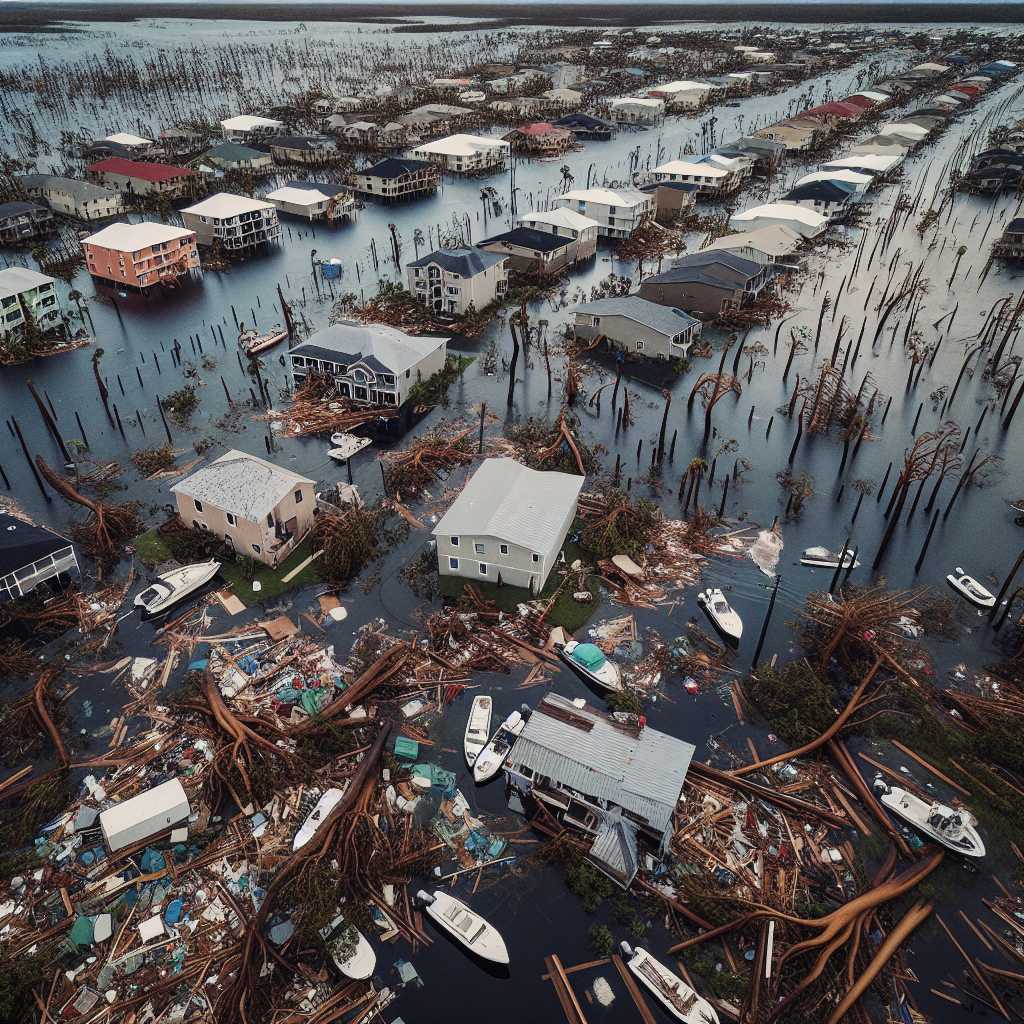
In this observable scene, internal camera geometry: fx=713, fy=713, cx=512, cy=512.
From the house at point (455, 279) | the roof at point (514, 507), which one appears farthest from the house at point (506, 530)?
the house at point (455, 279)

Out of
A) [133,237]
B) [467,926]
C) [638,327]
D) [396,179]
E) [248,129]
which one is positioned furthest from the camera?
[248,129]

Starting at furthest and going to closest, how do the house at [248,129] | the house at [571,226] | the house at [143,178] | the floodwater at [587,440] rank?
the house at [248,129] < the house at [143,178] < the house at [571,226] < the floodwater at [587,440]

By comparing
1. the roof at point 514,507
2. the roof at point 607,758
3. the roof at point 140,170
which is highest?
the roof at point 140,170

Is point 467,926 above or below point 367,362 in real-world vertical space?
below

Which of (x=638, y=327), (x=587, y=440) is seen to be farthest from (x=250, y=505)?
(x=638, y=327)

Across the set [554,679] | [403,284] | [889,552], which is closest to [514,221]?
[403,284]

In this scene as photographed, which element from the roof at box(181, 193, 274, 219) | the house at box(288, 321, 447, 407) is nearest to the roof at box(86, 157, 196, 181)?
the roof at box(181, 193, 274, 219)

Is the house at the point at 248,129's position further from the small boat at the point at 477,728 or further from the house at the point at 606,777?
the house at the point at 606,777

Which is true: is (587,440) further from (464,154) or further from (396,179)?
(464,154)
